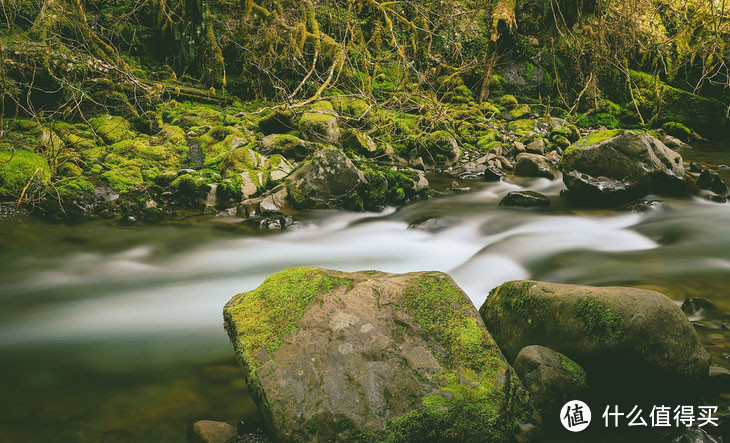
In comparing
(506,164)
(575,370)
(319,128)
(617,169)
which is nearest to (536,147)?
(506,164)

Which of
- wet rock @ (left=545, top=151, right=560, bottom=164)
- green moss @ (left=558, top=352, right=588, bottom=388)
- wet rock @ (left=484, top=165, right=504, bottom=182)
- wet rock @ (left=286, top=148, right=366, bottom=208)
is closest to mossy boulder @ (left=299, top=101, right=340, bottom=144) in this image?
wet rock @ (left=286, top=148, right=366, bottom=208)

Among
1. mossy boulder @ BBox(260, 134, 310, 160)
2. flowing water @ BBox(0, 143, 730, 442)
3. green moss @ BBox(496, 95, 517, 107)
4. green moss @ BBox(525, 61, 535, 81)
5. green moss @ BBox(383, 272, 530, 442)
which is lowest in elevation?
flowing water @ BBox(0, 143, 730, 442)

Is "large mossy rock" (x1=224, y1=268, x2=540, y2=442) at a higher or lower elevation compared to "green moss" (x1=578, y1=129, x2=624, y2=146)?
lower

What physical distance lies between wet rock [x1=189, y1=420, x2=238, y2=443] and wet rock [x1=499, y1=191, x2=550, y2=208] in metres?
5.39

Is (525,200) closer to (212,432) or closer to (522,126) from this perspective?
(522,126)

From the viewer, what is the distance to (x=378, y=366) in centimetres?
210

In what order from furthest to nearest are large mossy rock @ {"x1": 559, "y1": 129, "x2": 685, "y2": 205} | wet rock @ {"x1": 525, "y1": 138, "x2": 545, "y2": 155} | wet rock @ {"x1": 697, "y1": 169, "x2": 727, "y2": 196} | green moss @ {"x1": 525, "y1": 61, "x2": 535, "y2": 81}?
1. green moss @ {"x1": 525, "y1": 61, "x2": 535, "y2": 81}
2. wet rock @ {"x1": 525, "y1": 138, "x2": 545, "y2": 155}
3. wet rock @ {"x1": 697, "y1": 169, "x2": 727, "y2": 196}
4. large mossy rock @ {"x1": 559, "y1": 129, "x2": 685, "y2": 205}

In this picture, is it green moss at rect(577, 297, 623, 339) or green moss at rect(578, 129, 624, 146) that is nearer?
green moss at rect(577, 297, 623, 339)

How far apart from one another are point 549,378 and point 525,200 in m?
4.81

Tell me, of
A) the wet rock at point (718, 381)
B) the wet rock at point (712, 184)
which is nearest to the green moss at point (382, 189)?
the wet rock at point (712, 184)

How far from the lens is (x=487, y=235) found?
19.3ft

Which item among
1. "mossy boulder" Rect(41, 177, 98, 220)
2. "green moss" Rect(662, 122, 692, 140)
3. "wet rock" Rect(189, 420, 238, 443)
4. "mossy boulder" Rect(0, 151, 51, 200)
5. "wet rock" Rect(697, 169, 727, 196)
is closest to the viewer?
"wet rock" Rect(189, 420, 238, 443)

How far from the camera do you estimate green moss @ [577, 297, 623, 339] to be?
2.36 metres

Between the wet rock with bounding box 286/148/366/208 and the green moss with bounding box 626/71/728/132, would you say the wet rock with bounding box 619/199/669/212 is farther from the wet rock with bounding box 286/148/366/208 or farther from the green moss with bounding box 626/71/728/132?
the green moss with bounding box 626/71/728/132
